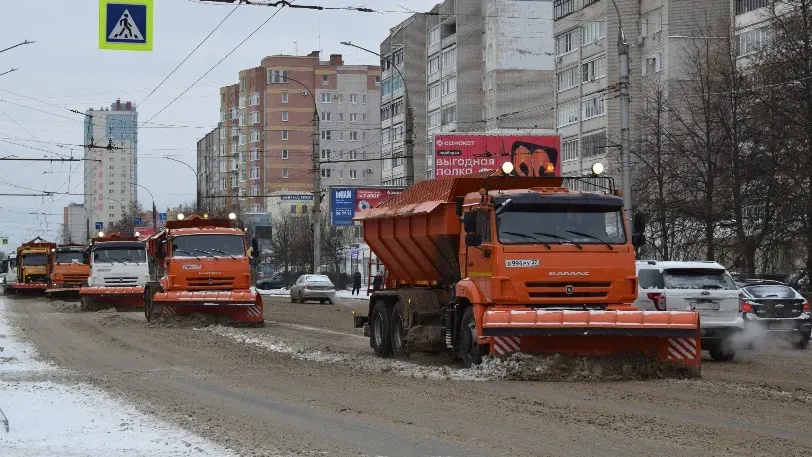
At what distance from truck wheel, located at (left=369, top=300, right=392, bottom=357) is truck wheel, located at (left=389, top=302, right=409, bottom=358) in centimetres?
12

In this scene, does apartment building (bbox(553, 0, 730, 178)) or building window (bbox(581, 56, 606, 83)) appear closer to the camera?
apartment building (bbox(553, 0, 730, 178))

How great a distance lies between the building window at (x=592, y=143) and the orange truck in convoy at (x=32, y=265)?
98.3ft

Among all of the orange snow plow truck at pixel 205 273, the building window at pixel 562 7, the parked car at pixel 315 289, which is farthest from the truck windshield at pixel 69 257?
the building window at pixel 562 7

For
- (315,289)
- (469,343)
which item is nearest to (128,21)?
(469,343)

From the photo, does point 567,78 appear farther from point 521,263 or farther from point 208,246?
point 521,263

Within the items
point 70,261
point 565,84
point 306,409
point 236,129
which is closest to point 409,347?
point 306,409

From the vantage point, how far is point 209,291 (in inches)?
1278

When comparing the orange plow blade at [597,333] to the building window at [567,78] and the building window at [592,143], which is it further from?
the building window at [567,78]

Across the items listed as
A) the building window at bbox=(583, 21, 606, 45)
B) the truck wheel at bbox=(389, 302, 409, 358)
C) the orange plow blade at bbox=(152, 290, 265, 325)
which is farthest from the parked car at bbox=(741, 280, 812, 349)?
the building window at bbox=(583, 21, 606, 45)

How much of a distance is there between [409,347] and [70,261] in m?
37.1

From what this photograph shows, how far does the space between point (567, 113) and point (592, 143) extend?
4.81 meters

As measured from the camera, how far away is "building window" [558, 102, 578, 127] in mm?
75825

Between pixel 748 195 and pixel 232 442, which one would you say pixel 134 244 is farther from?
pixel 232 442

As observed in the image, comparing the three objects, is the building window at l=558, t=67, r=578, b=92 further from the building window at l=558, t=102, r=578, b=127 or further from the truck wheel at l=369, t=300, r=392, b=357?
the truck wheel at l=369, t=300, r=392, b=357
